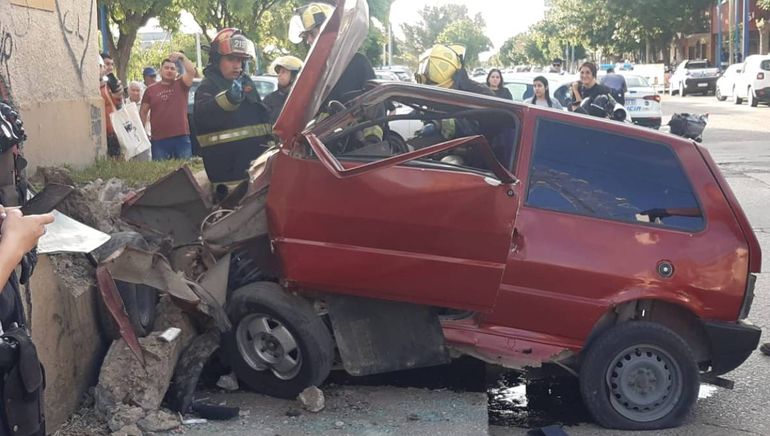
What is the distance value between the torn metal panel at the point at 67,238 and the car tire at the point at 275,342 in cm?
197

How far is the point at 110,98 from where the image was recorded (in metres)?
10.8

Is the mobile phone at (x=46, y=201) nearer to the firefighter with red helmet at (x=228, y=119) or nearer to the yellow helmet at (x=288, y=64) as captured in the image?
the firefighter with red helmet at (x=228, y=119)

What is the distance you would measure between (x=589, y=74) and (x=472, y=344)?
264 inches

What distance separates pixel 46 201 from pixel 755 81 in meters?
32.6

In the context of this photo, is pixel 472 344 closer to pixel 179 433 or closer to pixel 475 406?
pixel 475 406

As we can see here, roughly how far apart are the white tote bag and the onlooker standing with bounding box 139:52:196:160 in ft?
0.58

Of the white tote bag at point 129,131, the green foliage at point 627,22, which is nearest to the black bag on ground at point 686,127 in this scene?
the white tote bag at point 129,131

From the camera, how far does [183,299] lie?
16.2ft

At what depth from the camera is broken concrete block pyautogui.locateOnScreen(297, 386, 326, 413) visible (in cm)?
489

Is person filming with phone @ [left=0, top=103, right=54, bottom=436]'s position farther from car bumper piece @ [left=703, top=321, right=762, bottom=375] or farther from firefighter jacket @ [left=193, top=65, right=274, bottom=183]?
firefighter jacket @ [left=193, top=65, right=274, bottom=183]

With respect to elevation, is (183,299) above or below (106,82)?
below

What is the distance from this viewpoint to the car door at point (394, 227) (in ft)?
15.6

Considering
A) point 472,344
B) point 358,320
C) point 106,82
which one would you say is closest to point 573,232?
point 472,344

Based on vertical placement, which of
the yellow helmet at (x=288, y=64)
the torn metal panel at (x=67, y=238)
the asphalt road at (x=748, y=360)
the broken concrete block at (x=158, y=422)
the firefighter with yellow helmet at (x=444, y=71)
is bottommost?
the asphalt road at (x=748, y=360)
